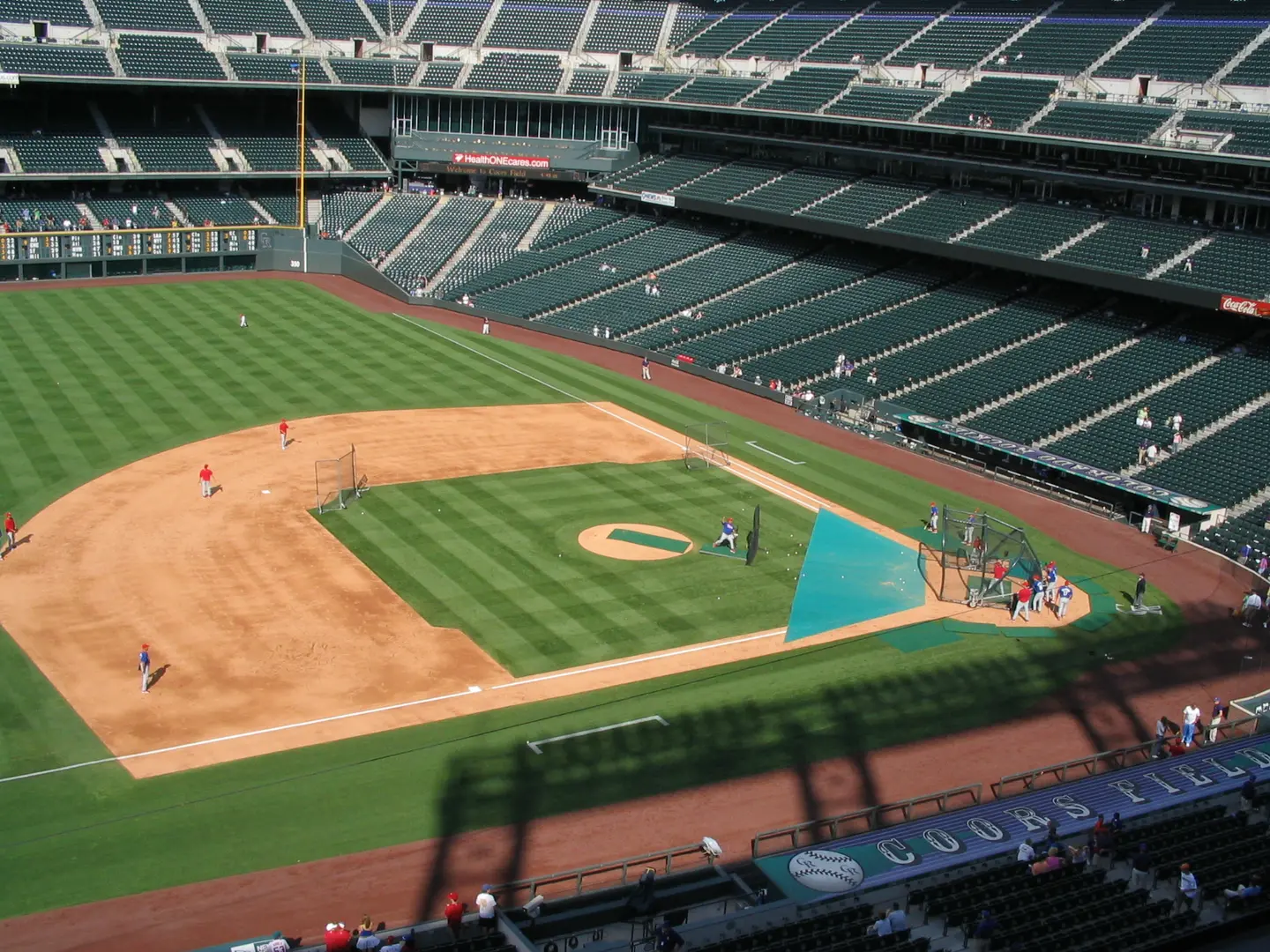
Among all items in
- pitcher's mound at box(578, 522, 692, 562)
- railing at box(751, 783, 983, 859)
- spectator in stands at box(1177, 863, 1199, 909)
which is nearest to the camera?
spectator in stands at box(1177, 863, 1199, 909)

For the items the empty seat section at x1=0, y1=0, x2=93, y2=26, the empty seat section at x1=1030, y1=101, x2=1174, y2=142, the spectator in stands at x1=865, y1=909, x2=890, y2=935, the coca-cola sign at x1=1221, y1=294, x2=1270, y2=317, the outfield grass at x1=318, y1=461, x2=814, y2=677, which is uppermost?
the empty seat section at x1=0, y1=0, x2=93, y2=26

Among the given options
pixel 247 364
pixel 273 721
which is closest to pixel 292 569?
pixel 273 721

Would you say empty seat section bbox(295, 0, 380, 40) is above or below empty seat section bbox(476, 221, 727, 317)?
above

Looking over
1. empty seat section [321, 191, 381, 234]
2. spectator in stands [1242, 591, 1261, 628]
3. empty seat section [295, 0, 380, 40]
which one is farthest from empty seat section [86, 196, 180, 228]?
spectator in stands [1242, 591, 1261, 628]

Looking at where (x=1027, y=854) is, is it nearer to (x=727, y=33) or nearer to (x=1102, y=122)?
(x=1102, y=122)

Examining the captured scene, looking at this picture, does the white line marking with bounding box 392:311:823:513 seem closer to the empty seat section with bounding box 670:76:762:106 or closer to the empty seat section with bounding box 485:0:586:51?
the empty seat section with bounding box 670:76:762:106

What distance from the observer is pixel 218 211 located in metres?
83.4

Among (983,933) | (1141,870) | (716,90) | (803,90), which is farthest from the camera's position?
(716,90)

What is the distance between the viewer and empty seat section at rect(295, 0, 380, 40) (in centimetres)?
9175

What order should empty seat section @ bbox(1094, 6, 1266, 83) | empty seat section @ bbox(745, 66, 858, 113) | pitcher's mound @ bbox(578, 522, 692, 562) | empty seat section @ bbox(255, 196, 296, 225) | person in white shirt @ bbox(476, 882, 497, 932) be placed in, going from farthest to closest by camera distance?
empty seat section @ bbox(255, 196, 296, 225)
empty seat section @ bbox(745, 66, 858, 113)
empty seat section @ bbox(1094, 6, 1266, 83)
pitcher's mound @ bbox(578, 522, 692, 562)
person in white shirt @ bbox(476, 882, 497, 932)

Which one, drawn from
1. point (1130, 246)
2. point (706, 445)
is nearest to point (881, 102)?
point (1130, 246)

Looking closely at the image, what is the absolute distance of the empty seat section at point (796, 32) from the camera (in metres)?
82.1

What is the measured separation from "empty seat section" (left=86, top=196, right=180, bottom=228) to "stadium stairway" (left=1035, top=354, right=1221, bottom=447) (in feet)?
178

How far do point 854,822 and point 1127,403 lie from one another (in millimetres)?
31084
